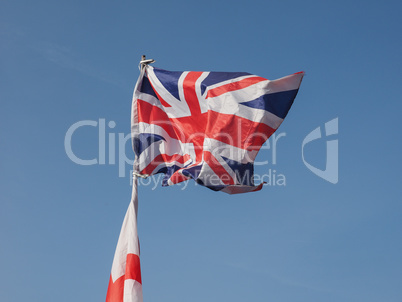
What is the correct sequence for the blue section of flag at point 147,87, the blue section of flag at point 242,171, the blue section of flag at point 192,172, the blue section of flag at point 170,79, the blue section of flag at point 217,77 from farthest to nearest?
1. the blue section of flag at point 147,87
2. the blue section of flag at point 170,79
3. the blue section of flag at point 217,77
4. the blue section of flag at point 242,171
5. the blue section of flag at point 192,172

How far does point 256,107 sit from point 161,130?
391cm

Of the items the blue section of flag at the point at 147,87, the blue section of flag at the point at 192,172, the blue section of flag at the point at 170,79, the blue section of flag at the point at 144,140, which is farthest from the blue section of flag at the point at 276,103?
the blue section of flag at the point at 147,87

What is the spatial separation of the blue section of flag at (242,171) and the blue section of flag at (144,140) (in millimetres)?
3161

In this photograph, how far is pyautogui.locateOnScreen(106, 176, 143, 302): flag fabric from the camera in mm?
20500

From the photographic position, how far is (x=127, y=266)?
822 inches

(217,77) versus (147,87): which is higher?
(217,77)

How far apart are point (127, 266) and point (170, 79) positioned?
7338 millimetres

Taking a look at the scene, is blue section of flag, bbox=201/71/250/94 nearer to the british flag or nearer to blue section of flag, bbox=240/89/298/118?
the british flag

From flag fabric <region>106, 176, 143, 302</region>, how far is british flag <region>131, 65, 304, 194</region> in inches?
81.5

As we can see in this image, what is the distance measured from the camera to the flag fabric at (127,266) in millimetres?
20500

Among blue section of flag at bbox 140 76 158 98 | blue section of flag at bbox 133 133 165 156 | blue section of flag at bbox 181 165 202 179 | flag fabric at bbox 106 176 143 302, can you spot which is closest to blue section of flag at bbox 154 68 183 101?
blue section of flag at bbox 140 76 158 98

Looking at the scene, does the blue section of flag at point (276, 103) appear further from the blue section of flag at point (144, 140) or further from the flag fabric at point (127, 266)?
the flag fabric at point (127, 266)

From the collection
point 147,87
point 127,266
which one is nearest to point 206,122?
point 147,87

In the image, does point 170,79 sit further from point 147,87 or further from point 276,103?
point 276,103
